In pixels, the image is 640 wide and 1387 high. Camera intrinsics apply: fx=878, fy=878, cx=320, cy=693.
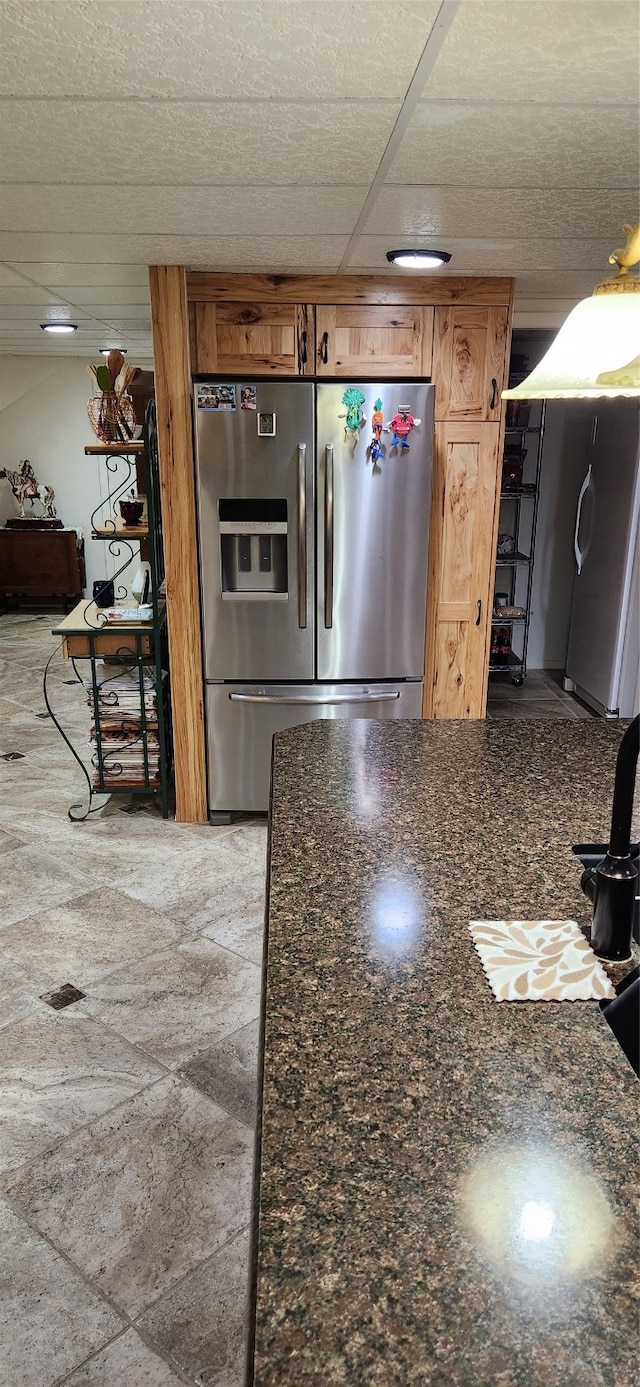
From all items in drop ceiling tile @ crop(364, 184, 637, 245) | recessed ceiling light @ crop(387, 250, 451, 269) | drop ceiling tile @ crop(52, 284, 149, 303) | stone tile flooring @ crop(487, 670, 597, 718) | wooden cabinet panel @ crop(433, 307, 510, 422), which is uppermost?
drop ceiling tile @ crop(52, 284, 149, 303)

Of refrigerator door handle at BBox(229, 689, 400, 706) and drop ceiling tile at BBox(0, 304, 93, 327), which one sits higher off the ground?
drop ceiling tile at BBox(0, 304, 93, 327)

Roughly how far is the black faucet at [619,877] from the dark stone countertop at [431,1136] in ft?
0.28

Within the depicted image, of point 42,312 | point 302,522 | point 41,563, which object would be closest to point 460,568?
point 302,522

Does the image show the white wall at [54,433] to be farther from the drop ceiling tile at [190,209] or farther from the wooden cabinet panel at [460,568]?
the drop ceiling tile at [190,209]

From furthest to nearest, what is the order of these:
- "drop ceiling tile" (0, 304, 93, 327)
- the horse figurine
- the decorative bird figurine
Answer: the horse figurine, "drop ceiling tile" (0, 304, 93, 327), the decorative bird figurine

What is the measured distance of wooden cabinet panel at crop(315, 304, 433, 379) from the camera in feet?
10.8

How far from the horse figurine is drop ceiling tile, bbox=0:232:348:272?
4.96 m

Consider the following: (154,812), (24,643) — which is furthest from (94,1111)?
(24,643)

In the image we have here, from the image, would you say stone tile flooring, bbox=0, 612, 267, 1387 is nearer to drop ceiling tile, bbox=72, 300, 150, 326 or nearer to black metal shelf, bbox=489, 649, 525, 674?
drop ceiling tile, bbox=72, 300, 150, 326

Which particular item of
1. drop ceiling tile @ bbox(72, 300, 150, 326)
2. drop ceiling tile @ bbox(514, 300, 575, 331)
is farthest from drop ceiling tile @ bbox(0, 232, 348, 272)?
drop ceiling tile @ bbox(514, 300, 575, 331)

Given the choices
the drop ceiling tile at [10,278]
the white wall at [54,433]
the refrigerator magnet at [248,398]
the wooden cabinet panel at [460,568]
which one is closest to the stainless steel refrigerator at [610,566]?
the wooden cabinet panel at [460,568]

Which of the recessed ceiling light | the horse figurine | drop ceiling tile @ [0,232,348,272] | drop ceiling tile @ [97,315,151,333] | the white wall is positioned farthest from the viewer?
the horse figurine

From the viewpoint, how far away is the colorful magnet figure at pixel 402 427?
326cm

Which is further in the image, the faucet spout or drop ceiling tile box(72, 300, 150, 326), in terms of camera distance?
drop ceiling tile box(72, 300, 150, 326)
